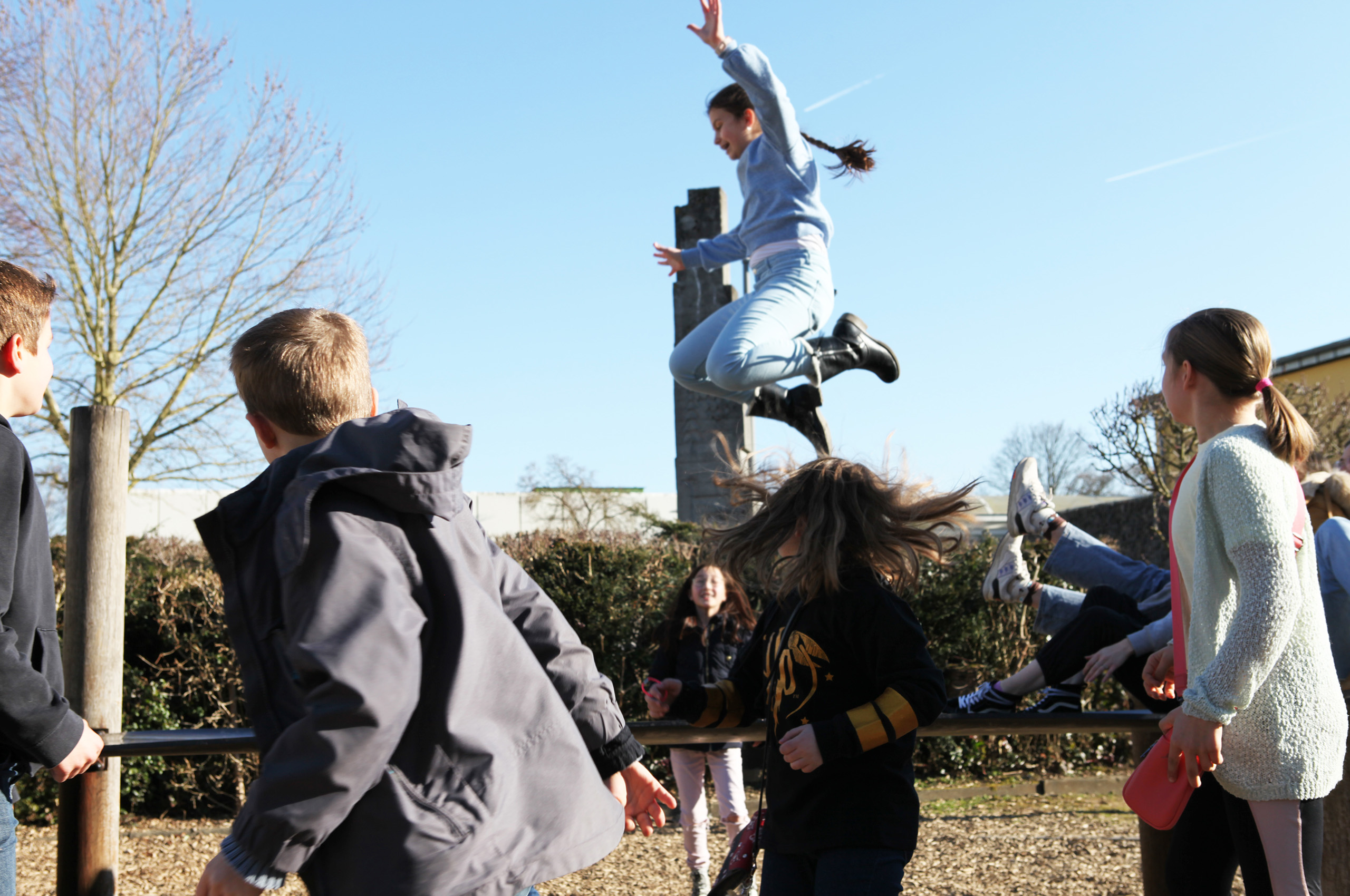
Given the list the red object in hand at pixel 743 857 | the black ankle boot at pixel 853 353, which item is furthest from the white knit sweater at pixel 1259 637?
the black ankle boot at pixel 853 353

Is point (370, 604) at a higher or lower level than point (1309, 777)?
higher

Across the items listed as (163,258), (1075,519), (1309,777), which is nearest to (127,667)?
(1309,777)

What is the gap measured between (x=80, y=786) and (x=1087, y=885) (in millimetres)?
4483

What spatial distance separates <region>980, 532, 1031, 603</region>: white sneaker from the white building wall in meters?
8.35

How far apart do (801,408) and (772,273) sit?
1.84 feet

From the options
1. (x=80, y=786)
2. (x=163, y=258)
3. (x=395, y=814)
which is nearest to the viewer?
(x=395, y=814)

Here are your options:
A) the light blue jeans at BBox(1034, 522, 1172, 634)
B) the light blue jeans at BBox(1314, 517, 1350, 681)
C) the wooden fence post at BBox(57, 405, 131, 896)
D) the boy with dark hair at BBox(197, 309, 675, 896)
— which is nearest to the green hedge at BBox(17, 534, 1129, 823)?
the light blue jeans at BBox(1034, 522, 1172, 634)

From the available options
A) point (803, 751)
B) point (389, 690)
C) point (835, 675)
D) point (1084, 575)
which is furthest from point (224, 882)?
point (1084, 575)

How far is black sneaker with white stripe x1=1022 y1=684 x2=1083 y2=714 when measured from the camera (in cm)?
357

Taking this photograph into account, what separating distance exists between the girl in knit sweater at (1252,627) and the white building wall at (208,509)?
34.1 ft

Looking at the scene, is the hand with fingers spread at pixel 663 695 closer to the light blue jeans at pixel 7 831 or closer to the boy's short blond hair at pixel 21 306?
the light blue jeans at pixel 7 831

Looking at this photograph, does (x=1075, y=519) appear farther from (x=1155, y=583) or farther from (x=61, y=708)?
(x=61, y=708)

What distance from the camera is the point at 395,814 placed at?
1.46m

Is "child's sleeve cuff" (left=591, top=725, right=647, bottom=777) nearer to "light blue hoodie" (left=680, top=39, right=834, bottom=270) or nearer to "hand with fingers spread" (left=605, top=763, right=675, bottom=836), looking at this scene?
"hand with fingers spread" (left=605, top=763, right=675, bottom=836)
